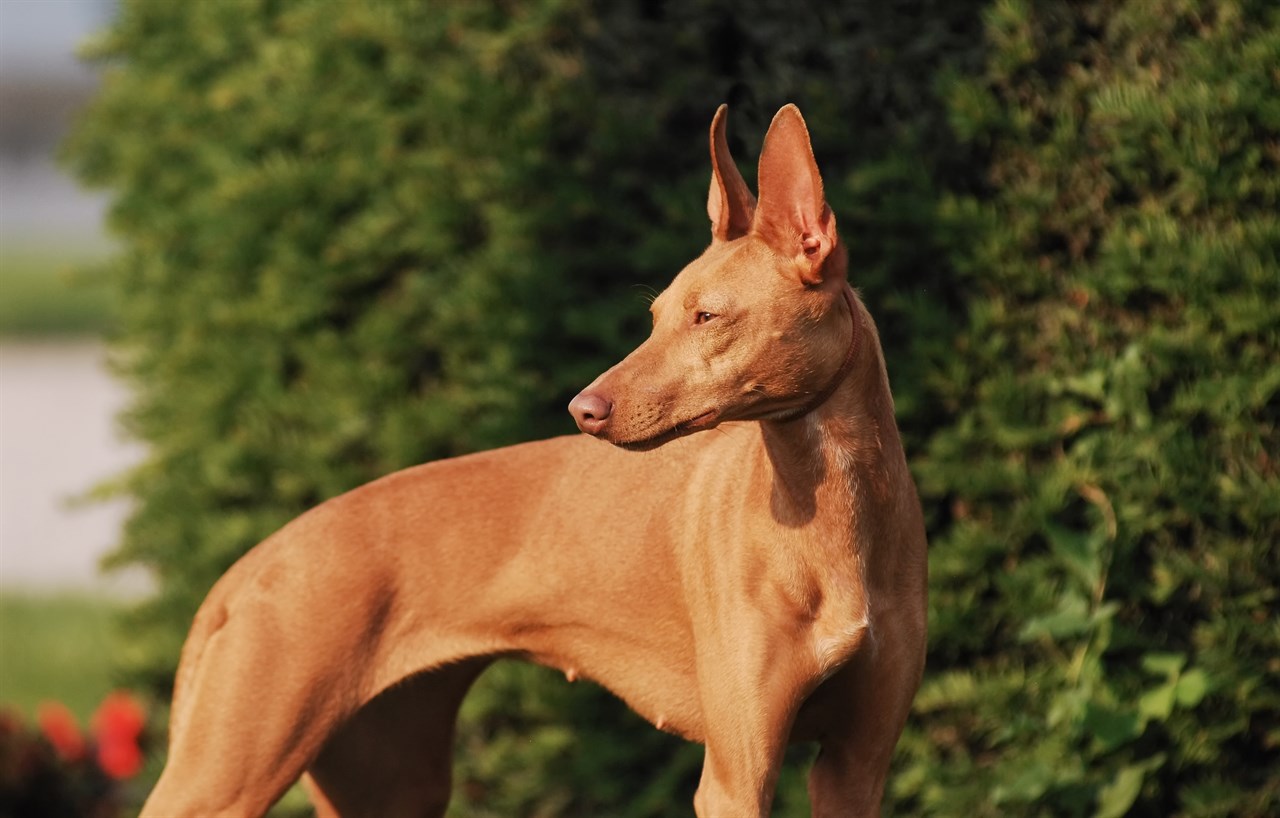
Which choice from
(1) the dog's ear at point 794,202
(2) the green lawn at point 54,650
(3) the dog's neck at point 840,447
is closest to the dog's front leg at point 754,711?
(3) the dog's neck at point 840,447

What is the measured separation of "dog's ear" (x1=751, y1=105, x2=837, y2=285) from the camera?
323cm

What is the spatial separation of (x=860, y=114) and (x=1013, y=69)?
0.51 m

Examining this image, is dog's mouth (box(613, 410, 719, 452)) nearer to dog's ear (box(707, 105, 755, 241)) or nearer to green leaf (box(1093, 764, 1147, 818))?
dog's ear (box(707, 105, 755, 241))

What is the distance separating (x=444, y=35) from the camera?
5.85 meters

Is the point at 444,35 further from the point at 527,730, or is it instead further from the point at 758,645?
the point at 758,645

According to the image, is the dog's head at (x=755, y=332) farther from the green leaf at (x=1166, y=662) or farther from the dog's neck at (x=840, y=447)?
the green leaf at (x=1166, y=662)

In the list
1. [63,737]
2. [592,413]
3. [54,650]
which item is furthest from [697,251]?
[54,650]

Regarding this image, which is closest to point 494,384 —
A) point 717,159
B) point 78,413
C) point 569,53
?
point 569,53

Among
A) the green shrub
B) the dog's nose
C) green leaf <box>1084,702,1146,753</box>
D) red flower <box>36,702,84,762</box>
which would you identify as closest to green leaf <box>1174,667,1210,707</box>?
the green shrub

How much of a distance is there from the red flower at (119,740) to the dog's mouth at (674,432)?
150 inches

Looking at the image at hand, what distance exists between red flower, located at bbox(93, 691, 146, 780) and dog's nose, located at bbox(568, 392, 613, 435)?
12.6 ft

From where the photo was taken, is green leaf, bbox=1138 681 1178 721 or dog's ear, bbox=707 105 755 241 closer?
dog's ear, bbox=707 105 755 241

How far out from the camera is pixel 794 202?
3297 millimetres

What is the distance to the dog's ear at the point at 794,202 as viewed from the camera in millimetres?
3232
